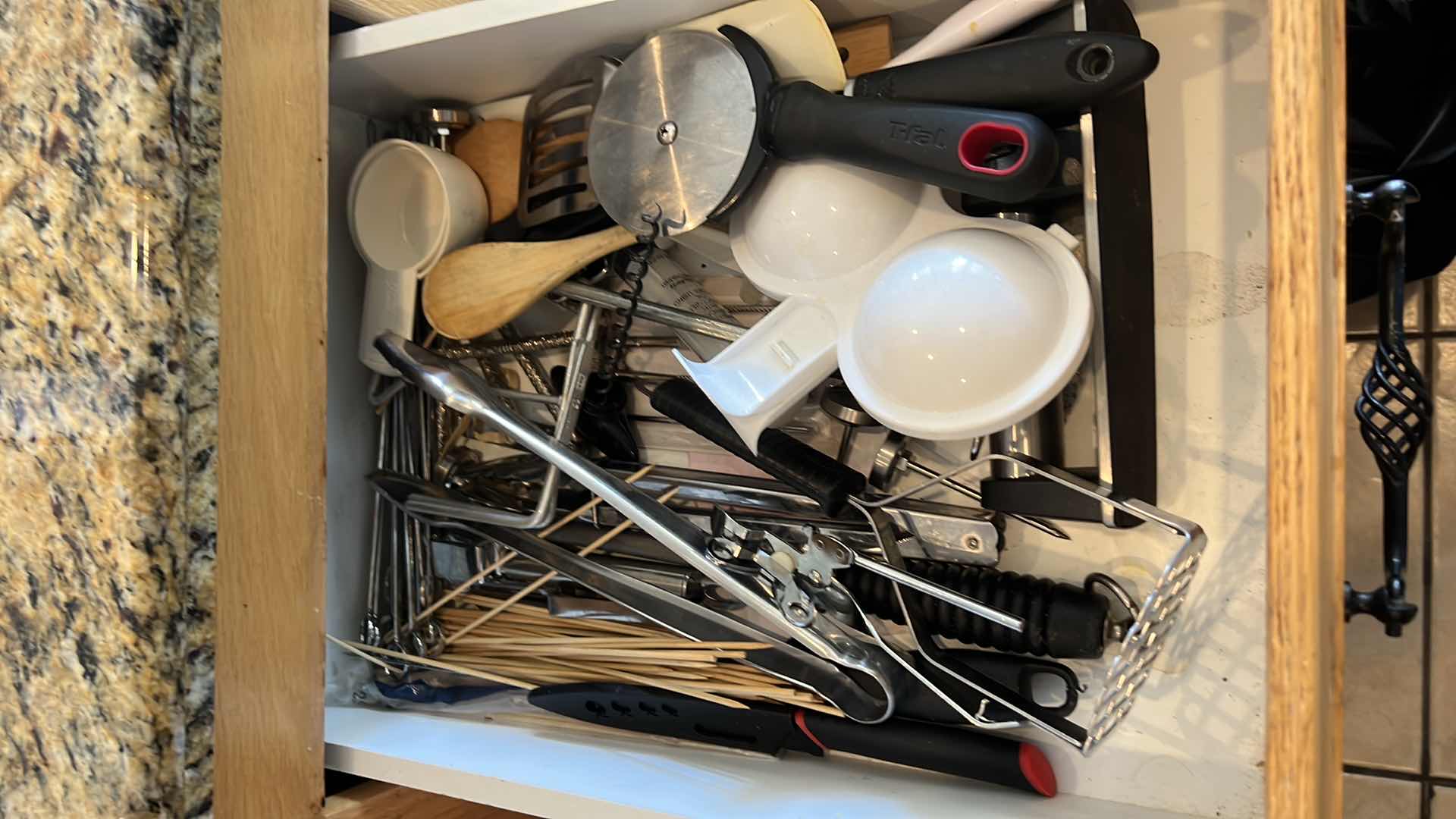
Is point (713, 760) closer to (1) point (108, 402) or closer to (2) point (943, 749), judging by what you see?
(2) point (943, 749)

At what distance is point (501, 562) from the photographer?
2.50 feet

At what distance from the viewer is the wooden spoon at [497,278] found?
0.71 m

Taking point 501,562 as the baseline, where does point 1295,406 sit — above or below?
above

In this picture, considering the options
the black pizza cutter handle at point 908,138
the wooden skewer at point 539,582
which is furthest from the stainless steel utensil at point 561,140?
the wooden skewer at point 539,582

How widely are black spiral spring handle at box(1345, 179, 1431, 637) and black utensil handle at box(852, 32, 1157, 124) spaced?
0.64 ft

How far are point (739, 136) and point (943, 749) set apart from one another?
44cm

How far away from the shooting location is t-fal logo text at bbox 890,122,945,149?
1.71ft

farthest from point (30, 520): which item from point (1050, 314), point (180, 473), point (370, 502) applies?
point (1050, 314)

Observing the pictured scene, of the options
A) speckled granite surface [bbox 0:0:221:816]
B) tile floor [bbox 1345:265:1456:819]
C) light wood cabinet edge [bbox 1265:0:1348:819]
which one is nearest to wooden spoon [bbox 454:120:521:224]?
speckled granite surface [bbox 0:0:221:816]

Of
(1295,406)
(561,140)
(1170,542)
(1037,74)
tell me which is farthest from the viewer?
(561,140)

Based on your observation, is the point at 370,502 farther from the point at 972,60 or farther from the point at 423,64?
the point at 972,60

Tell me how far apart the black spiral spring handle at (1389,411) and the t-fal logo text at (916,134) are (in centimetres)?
26

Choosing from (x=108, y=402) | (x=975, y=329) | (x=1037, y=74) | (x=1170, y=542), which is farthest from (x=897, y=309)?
(x=108, y=402)

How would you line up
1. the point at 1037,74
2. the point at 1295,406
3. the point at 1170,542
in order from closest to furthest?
the point at 1295,406 < the point at 1037,74 < the point at 1170,542
